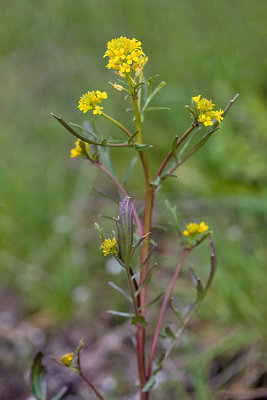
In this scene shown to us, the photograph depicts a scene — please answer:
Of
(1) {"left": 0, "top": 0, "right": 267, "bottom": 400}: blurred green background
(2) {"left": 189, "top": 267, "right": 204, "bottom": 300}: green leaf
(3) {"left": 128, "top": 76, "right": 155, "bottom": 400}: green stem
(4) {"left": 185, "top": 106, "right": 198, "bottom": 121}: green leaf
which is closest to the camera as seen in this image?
(4) {"left": 185, "top": 106, "right": 198, "bottom": 121}: green leaf

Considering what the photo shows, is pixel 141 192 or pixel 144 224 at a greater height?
pixel 141 192

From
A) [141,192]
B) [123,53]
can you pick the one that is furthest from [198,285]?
[141,192]

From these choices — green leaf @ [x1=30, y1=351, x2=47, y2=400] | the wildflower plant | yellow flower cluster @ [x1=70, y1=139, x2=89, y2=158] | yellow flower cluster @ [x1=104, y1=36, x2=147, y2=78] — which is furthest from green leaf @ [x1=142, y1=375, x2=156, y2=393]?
yellow flower cluster @ [x1=104, y1=36, x2=147, y2=78]

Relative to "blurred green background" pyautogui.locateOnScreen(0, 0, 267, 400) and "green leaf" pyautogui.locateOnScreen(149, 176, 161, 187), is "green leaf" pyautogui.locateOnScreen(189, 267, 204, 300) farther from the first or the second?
"blurred green background" pyautogui.locateOnScreen(0, 0, 267, 400)

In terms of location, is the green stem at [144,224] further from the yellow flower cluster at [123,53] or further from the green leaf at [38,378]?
the green leaf at [38,378]

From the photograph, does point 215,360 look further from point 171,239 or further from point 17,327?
point 17,327

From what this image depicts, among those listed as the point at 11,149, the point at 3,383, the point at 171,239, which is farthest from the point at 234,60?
the point at 3,383

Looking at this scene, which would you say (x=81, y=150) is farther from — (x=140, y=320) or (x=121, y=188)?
(x=140, y=320)
